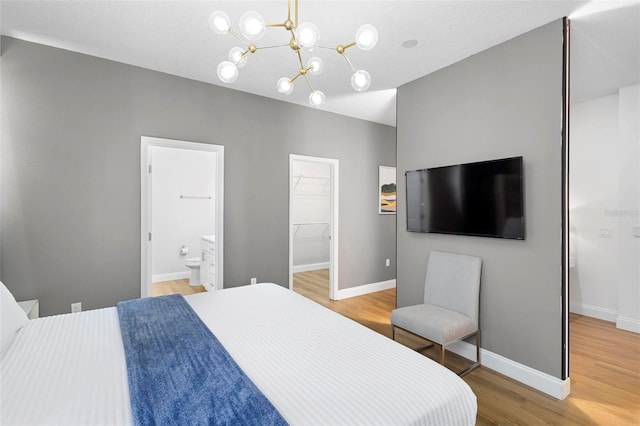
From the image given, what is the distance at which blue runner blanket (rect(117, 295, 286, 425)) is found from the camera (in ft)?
3.20

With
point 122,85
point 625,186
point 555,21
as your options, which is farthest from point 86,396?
point 625,186

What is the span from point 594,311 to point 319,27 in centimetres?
458

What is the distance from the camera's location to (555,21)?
2275 mm

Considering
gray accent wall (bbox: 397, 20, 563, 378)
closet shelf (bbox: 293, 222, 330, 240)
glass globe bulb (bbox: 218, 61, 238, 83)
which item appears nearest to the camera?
glass globe bulb (bbox: 218, 61, 238, 83)

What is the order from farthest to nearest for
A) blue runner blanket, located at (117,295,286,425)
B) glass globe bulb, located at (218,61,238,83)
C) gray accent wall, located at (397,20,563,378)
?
1. gray accent wall, located at (397,20,563,378)
2. glass globe bulb, located at (218,61,238,83)
3. blue runner blanket, located at (117,295,286,425)

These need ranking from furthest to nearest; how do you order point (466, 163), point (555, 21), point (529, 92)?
point (466, 163) → point (529, 92) → point (555, 21)

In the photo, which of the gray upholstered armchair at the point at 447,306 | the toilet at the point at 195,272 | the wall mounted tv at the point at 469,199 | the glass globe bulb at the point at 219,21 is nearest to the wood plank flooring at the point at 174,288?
the toilet at the point at 195,272

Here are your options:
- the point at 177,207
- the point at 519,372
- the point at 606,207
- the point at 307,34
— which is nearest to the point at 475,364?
the point at 519,372

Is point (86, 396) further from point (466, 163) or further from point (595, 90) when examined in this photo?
point (595, 90)

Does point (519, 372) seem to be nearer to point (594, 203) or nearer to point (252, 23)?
point (594, 203)

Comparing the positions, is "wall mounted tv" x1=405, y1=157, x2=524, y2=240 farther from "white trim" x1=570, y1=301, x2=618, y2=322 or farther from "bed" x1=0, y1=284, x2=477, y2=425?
"white trim" x1=570, y1=301, x2=618, y2=322

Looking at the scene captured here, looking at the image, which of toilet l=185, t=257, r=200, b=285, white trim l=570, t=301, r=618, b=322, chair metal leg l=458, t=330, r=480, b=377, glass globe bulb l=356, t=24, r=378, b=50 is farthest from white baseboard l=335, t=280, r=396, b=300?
glass globe bulb l=356, t=24, r=378, b=50

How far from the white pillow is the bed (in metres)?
0.04

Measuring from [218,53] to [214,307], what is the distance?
2.29m
